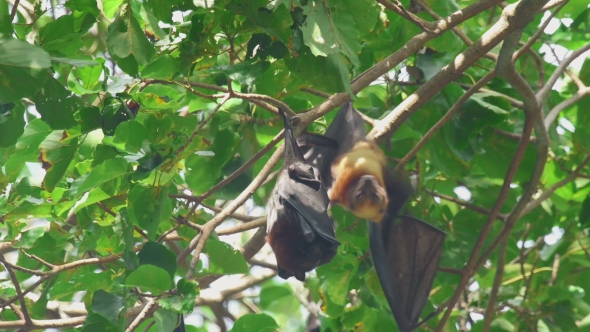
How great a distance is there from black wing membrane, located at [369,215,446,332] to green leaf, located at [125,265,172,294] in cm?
251

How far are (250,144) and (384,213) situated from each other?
131cm

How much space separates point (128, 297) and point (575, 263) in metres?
4.22

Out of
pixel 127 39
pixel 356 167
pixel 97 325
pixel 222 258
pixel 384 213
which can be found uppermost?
pixel 127 39

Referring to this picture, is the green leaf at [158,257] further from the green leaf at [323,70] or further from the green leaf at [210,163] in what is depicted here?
the green leaf at [210,163]

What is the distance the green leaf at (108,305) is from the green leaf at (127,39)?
3.80 ft

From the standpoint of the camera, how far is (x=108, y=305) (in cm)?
321

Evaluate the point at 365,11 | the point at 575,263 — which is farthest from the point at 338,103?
the point at 575,263

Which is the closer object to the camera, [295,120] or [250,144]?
[295,120]

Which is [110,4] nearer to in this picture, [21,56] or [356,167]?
[21,56]

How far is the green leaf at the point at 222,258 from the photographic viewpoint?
12.3 ft

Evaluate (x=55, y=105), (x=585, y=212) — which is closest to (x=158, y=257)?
(x=55, y=105)

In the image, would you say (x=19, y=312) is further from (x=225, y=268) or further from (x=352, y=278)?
(x=352, y=278)

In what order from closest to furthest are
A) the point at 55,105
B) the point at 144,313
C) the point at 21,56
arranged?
the point at 21,56, the point at 144,313, the point at 55,105

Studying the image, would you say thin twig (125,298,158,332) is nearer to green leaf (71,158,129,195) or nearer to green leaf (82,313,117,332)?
green leaf (82,313,117,332)
